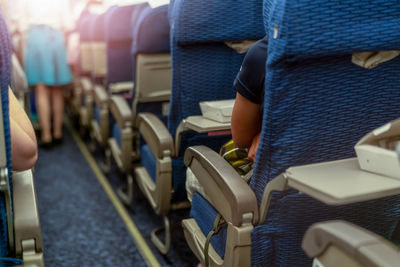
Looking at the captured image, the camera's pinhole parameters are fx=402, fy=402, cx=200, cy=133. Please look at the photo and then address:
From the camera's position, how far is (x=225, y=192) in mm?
1285

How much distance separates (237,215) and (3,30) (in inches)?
33.7

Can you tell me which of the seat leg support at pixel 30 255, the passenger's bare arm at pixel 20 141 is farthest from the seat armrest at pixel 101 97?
the seat leg support at pixel 30 255

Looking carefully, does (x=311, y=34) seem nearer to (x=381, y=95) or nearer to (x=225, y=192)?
(x=381, y=95)

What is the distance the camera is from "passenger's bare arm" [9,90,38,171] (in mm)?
1232

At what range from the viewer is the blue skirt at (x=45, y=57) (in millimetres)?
4355

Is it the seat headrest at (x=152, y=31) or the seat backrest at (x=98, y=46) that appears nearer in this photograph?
the seat headrest at (x=152, y=31)

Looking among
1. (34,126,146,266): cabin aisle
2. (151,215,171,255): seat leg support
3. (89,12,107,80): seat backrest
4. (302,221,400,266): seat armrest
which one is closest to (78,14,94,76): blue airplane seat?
(89,12,107,80): seat backrest

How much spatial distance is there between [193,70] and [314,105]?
34.3 inches

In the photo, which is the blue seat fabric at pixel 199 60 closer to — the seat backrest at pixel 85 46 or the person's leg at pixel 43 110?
the seat backrest at pixel 85 46

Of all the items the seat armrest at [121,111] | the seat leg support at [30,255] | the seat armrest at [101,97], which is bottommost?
the seat armrest at [101,97]

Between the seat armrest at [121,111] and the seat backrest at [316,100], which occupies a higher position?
the seat backrest at [316,100]

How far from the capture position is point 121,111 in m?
2.73

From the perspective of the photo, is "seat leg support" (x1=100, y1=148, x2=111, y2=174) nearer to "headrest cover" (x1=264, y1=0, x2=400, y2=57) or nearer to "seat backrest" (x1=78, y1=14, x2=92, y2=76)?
"seat backrest" (x1=78, y1=14, x2=92, y2=76)

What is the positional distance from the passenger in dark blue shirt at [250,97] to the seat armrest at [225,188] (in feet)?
0.43
